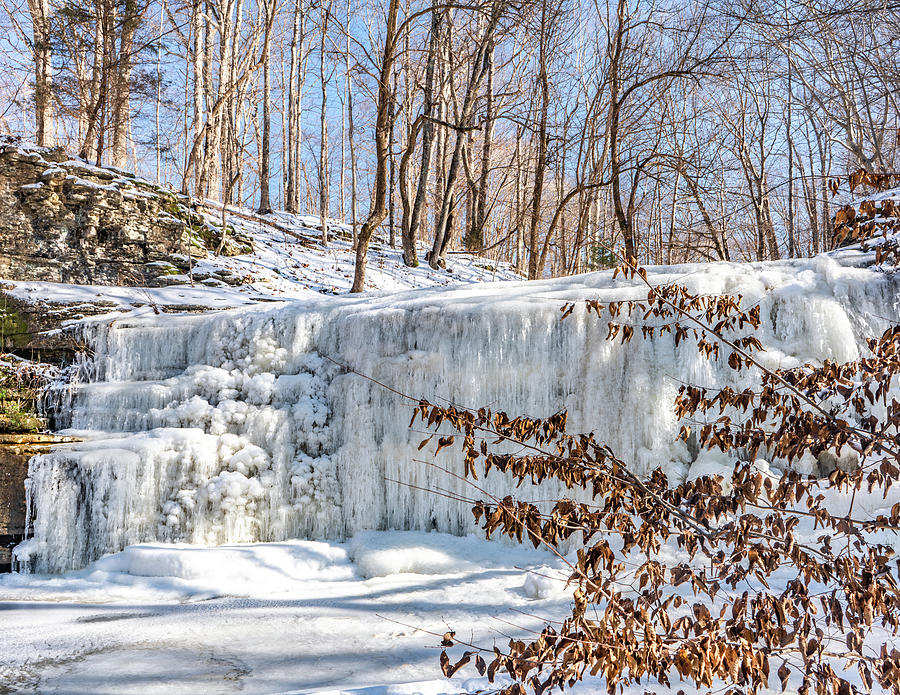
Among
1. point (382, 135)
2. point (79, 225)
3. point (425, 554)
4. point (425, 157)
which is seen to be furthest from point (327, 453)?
point (425, 157)

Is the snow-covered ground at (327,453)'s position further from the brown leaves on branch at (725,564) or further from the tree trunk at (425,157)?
the tree trunk at (425,157)

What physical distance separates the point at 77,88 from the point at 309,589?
13483 millimetres

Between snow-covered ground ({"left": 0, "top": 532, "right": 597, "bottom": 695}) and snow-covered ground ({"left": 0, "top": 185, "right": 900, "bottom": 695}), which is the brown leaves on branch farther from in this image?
snow-covered ground ({"left": 0, "top": 185, "right": 900, "bottom": 695})

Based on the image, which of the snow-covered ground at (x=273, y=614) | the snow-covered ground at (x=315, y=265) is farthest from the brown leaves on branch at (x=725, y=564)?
the snow-covered ground at (x=315, y=265)

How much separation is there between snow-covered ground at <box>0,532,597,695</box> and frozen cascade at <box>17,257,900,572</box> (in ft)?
1.25

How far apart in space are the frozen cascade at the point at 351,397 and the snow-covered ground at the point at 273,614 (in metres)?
0.38

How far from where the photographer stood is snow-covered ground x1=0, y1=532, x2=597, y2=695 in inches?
127

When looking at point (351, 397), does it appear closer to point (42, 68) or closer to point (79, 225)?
point (79, 225)

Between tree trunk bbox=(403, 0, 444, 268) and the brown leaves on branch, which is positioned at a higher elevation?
tree trunk bbox=(403, 0, 444, 268)

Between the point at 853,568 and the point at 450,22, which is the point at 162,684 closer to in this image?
the point at 853,568

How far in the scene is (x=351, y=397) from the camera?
19.5 feet

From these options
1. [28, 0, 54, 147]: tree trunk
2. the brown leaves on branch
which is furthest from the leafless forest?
the brown leaves on branch

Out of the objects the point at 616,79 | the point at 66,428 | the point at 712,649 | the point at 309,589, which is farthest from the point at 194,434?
the point at 616,79

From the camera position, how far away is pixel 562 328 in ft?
18.3
